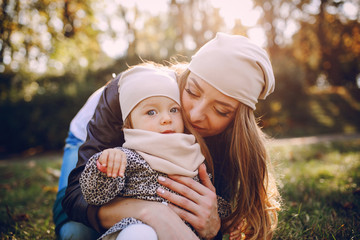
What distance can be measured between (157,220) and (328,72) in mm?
25006

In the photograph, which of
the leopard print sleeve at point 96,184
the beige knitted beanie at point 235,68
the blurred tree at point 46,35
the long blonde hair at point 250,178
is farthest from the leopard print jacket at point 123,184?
the blurred tree at point 46,35

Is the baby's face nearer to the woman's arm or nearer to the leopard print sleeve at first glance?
the woman's arm

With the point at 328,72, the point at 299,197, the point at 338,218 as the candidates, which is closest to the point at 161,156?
the point at 338,218

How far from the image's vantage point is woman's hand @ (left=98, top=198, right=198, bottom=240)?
5.24 feet

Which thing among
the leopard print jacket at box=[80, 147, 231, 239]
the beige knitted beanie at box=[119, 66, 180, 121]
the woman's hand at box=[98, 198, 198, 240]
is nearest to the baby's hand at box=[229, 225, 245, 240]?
the woman's hand at box=[98, 198, 198, 240]

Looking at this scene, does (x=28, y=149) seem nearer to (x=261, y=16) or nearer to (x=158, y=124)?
(x=158, y=124)

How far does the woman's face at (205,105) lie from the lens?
205cm

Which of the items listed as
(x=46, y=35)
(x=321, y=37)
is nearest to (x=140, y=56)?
(x=46, y=35)

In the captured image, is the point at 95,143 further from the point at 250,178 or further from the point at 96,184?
the point at 250,178

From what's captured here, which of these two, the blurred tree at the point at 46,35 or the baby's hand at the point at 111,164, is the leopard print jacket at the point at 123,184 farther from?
the blurred tree at the point at 46,35

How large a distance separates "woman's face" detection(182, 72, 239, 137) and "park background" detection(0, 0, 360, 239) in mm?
1148

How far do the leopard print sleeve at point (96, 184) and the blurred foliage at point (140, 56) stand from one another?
84.8 inches

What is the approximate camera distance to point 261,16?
61.9 feet

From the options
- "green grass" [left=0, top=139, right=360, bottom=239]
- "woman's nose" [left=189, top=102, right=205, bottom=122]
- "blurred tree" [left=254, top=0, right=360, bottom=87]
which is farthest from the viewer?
"blurred tree" [left=254, top=0, right=360, bottom=87]
